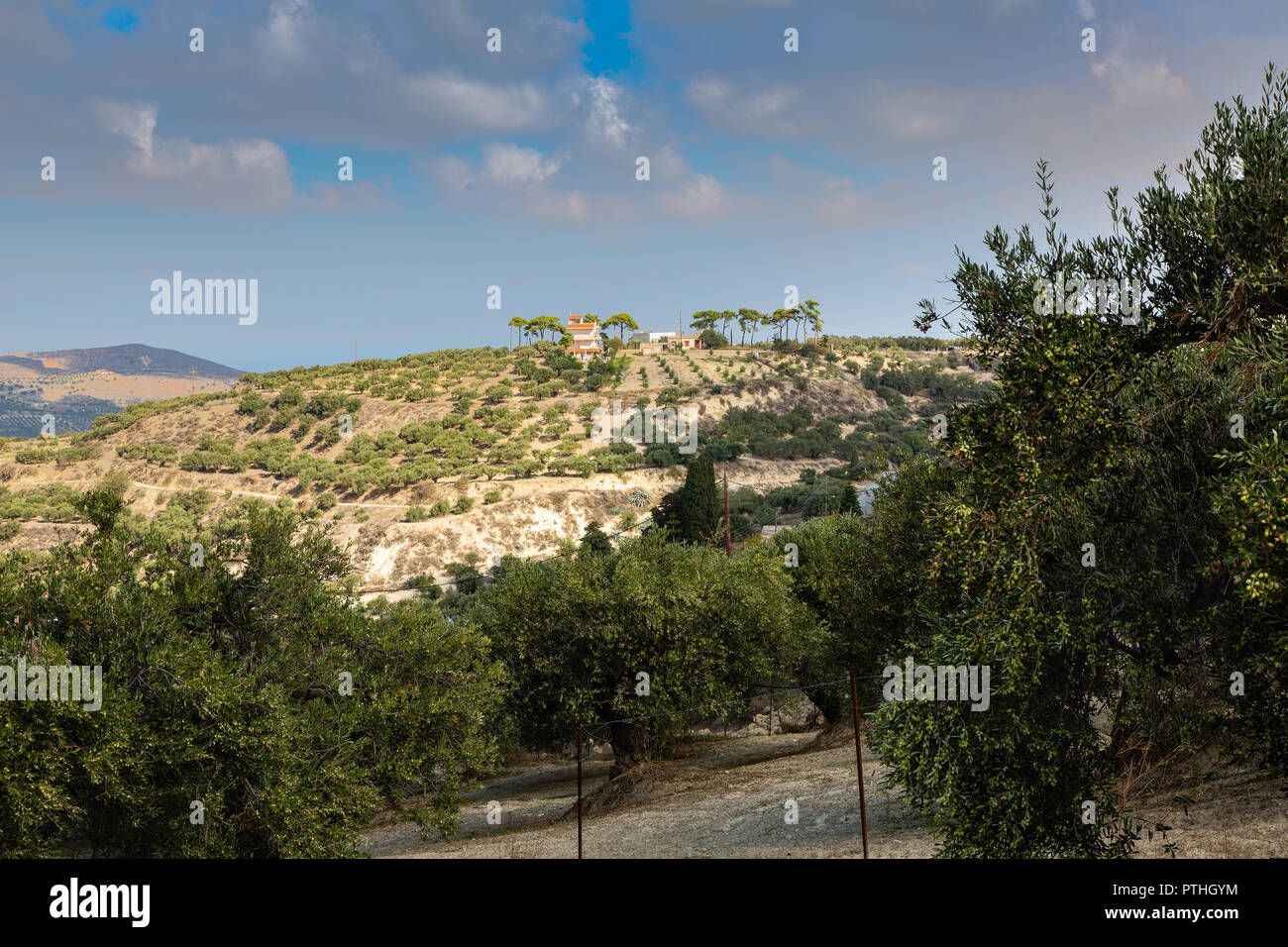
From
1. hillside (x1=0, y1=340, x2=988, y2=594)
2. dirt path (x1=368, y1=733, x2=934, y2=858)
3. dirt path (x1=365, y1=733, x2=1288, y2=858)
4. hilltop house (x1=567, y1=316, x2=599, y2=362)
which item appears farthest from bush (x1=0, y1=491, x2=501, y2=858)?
hilltop house (x1=567, y1=316, x2=599, y2=362)

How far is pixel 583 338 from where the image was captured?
165625mm

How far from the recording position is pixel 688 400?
124188 mm

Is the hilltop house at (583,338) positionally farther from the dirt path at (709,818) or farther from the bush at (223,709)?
the bush at (223,709)

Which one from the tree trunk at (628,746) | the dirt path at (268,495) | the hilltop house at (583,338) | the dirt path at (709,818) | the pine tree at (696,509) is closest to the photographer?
the dirt path at (709,818)

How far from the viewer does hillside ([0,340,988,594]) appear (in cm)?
8725

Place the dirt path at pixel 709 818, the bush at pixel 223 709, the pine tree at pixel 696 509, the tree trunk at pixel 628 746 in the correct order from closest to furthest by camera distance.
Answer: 1. the bush at pixel 223 709
2. the dirt path at pixel 709 818
3. the tree trunk at pixel 628 746
4. the pine tree at pixel 696 509

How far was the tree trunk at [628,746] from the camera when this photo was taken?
2944cm

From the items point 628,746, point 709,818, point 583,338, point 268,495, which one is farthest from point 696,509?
point 583,338

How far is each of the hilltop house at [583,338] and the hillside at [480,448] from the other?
556cm

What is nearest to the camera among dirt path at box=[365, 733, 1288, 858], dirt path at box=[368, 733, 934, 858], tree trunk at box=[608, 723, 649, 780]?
dirt path at box=[365, 733, 1288, 858]


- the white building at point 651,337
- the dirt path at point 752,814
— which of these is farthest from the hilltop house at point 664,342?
the dirt path at point 752,814

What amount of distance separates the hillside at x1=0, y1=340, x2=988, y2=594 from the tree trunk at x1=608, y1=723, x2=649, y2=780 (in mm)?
45410

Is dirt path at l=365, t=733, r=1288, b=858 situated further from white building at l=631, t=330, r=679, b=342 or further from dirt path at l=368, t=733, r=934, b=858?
white building at l=631, t=330, r=679, b=342
